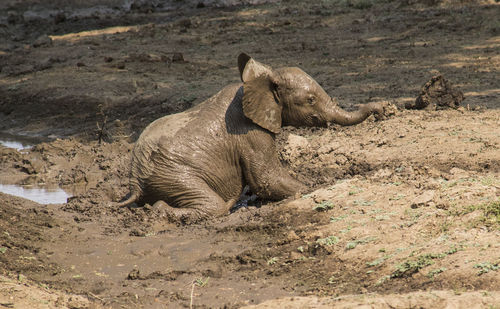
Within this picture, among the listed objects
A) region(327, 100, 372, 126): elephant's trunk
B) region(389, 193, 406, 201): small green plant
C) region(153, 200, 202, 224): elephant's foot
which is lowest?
region(153, 200, 202, 224): elephant's foot

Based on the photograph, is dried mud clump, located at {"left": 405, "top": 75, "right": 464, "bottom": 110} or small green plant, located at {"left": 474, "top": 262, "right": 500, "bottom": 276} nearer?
small green plant, located at {"left": 474, "top": 262, "right": 500, "bottom": 276}

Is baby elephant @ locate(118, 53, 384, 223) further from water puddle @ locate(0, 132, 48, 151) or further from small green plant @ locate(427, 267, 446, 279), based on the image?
water puddle @ locate(0, 132, 48, 151)

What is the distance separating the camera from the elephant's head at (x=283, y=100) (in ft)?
26.5

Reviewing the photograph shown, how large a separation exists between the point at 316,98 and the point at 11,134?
9379 mm

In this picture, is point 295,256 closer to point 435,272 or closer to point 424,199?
point 424,199

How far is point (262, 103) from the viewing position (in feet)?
26.9

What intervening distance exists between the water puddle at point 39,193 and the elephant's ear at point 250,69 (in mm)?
3904

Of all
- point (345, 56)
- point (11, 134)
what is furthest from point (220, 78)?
point (11, 134)

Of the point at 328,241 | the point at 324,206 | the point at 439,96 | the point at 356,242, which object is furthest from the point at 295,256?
A: the point at 439,96

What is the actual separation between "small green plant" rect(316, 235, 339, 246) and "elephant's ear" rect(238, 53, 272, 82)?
2.25 metres

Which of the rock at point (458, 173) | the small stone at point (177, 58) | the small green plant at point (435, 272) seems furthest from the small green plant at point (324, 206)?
the small stone at point (177, 58)

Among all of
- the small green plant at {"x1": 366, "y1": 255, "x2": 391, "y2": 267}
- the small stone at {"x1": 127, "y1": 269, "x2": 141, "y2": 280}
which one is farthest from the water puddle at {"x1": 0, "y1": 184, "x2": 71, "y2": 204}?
the small green plant at {"x1": 366, "y1": 255, "x2": 391, "y2": 267}

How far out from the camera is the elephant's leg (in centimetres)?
812

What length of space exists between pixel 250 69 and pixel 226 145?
0.98m
